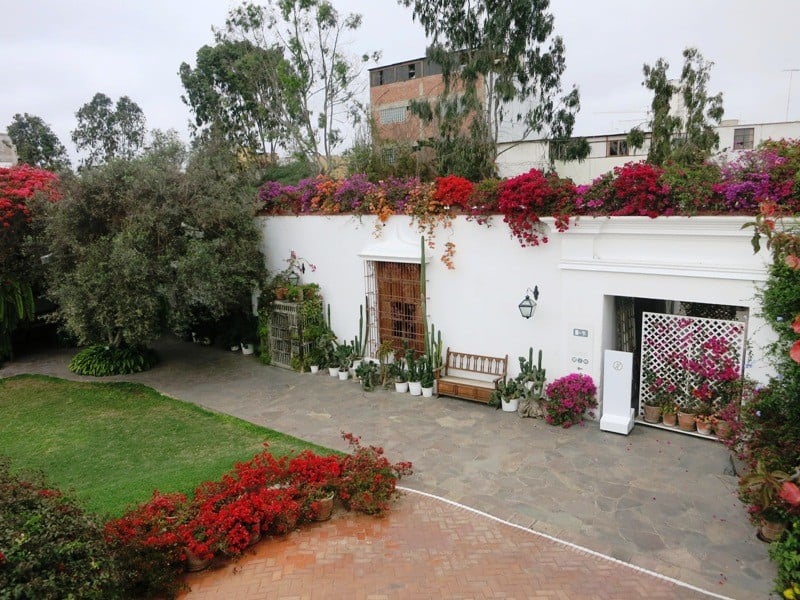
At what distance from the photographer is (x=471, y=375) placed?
10.5 meters

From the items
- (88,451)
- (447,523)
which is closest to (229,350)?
(88,451)

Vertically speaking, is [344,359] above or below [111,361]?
above

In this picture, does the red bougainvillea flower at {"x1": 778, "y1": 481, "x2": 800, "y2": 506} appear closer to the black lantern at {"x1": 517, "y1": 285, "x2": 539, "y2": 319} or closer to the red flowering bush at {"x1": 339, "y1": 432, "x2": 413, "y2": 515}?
the red flowering bush at {"x1": 339, "y1": 432, "x2": 413, "y2": 515}

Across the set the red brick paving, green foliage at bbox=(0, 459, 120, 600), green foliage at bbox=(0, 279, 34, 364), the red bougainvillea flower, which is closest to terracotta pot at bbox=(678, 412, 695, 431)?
the red brick paving

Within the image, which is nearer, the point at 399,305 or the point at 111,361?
the point at 399,305

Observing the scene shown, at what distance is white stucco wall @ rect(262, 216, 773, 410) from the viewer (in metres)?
7.63

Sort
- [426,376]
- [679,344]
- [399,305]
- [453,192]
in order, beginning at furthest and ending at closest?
[399,305] → [426,376] → [453,192] → [679,344]

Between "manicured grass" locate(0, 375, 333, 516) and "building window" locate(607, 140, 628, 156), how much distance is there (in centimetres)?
2129

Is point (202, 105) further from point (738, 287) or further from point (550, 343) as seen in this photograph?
point (738, 287)

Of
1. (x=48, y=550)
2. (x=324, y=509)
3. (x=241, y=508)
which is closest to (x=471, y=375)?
(x=324, y=509)

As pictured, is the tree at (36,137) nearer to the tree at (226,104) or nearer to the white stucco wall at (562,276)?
the tree at (226,104)

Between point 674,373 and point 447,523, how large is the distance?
481 cm

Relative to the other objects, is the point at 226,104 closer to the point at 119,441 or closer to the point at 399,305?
the point at 399,305

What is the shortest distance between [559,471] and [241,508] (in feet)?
13.9
